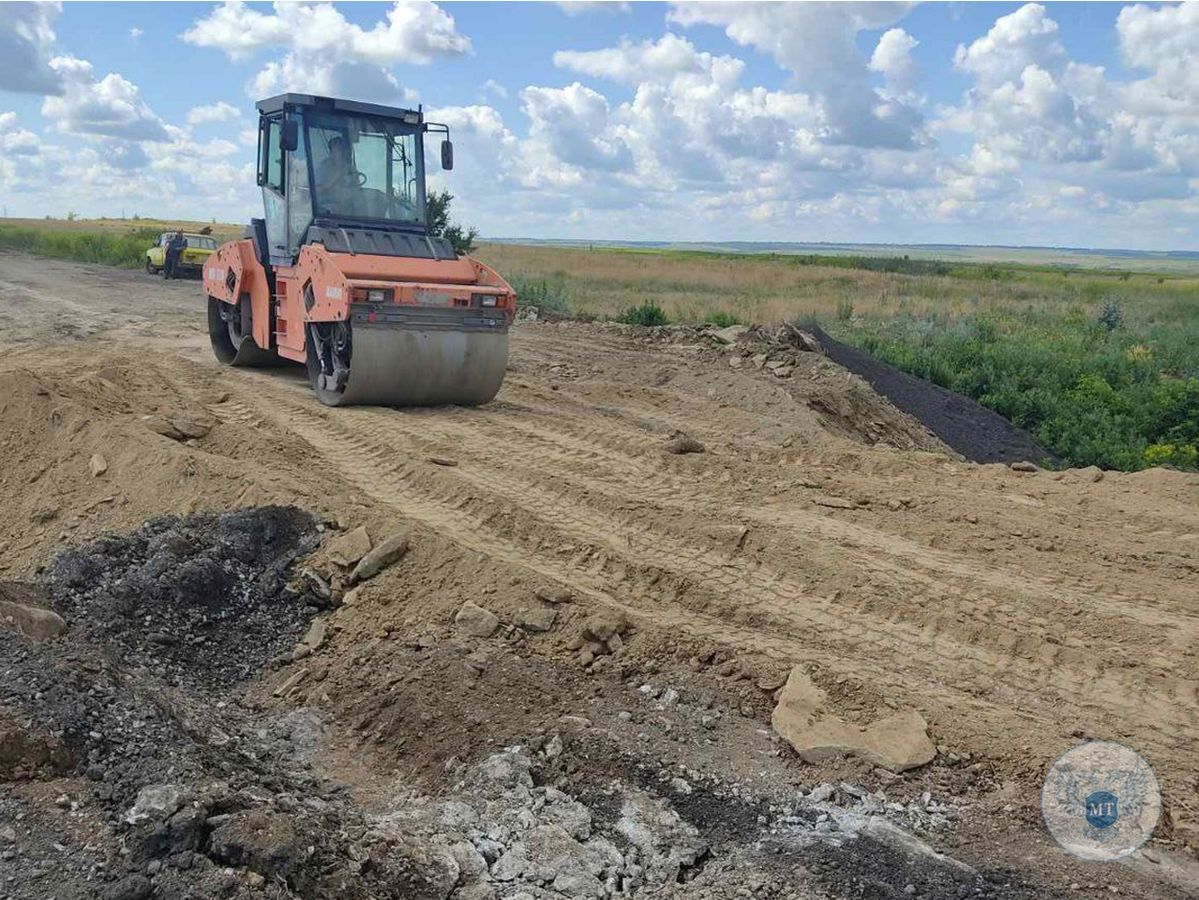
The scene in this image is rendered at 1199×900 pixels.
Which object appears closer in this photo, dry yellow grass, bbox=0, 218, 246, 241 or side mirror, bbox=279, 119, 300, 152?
side mirror, bbox=279, 119, 300, 152

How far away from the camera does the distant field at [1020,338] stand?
16.3 meters

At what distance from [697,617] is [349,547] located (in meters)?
2.15

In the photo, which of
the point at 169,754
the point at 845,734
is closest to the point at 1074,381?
the point at 845,734

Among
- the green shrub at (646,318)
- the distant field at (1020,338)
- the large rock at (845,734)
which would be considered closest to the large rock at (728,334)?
the distant field at (1020,338)

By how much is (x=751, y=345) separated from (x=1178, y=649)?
1074 cm

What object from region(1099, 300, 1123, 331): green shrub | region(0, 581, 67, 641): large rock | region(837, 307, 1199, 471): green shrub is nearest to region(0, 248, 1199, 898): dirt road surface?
region(0, 581, 67, 641): large rock

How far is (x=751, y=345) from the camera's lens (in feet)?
51.9

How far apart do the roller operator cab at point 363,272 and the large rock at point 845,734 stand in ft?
21.1

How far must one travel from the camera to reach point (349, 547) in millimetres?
6387

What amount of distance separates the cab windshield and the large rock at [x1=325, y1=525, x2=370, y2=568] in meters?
5.62

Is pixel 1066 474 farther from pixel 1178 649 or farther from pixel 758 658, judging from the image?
pixel 758 658

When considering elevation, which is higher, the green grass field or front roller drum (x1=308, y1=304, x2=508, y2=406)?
front roller drum (x1=308, y1=304, x2=508, y2=406)

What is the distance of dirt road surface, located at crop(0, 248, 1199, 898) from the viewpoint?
157 inches

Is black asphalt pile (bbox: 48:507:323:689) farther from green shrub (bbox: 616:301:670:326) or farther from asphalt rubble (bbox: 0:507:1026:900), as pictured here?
green shrub (bbox: 616:301:670:326)
